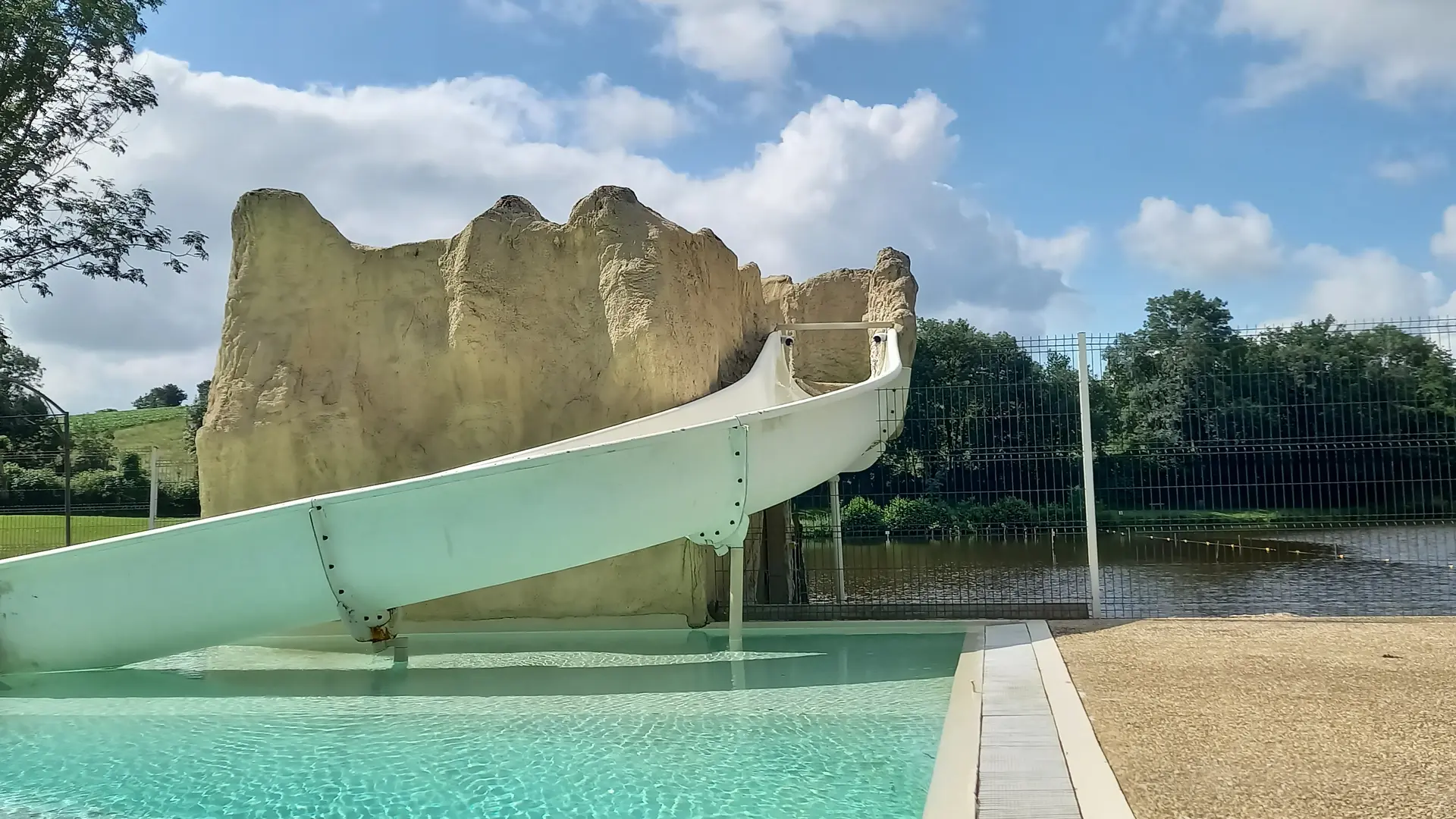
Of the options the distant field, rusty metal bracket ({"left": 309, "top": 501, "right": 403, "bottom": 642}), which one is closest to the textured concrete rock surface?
rusty metal bracket ({"left": 309, "top": 501, "right": 403, "bottom": 642})

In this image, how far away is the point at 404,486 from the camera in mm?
6336

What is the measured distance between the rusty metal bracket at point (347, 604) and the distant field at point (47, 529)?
7.80 m

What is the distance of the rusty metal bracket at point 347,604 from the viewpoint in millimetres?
6336

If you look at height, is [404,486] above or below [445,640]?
above

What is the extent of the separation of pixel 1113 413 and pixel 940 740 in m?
7.67

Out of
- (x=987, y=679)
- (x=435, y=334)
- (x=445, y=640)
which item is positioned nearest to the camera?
(x=987, y=679)

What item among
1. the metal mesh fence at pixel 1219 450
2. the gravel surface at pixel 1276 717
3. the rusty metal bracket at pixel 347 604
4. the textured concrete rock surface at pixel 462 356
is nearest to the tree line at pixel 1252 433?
the metal mesh fence at pixel 1219 450

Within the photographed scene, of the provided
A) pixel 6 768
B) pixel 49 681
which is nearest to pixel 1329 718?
pixel 6 768

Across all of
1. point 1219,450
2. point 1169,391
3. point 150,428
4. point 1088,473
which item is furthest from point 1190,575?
point 150,428

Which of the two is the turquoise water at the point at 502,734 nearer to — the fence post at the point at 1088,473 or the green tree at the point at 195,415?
the fence post at the point at 1088,473

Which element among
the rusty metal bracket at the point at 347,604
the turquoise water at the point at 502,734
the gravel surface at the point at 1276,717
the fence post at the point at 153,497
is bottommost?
the turquoise water at the point at 502,734

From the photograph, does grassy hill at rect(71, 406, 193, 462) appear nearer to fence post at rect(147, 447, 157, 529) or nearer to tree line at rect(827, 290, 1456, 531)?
fence post at rect(147, 447, 157, 529)

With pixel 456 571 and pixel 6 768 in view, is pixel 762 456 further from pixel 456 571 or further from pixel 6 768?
pixel 6 768

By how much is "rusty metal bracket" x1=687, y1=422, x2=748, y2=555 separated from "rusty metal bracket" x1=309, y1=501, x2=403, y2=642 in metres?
2.32
